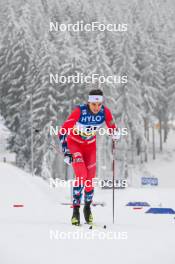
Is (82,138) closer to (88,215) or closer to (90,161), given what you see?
(90,161)

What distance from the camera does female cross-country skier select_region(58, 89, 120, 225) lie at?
838cm

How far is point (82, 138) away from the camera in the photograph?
8.54m

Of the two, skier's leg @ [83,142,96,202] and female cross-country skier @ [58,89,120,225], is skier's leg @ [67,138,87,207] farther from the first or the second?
skier's leg @ [83,142,96,202]

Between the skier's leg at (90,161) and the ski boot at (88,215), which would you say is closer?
the skier's leg at (90,161)

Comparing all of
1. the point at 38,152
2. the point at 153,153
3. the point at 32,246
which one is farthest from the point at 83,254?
the point at 153,153

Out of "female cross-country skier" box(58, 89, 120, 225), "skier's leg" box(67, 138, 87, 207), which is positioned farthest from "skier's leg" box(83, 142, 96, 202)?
"skier's leg" box(67, 138, 87, 207)

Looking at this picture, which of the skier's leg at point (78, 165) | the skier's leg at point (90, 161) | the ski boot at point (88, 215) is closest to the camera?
the skier's leg at point (78, 165)

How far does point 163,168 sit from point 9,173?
44915 millimetres

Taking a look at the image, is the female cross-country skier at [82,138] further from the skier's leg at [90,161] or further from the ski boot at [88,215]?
the ski boot at [88,215]

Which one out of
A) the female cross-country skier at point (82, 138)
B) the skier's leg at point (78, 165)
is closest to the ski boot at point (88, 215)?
the female cross-country skier at point (82, 138)

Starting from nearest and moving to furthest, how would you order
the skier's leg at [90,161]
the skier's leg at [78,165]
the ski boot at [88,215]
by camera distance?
the skier's leg at [78,165] < the skier's leg at [90,161] < the ski boot at [88,215]

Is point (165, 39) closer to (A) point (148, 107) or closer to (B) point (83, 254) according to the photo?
(A) point (148, 107)

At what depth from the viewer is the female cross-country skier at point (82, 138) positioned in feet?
27.5

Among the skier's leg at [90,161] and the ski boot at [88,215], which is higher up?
the skier's leg at [90,161]
